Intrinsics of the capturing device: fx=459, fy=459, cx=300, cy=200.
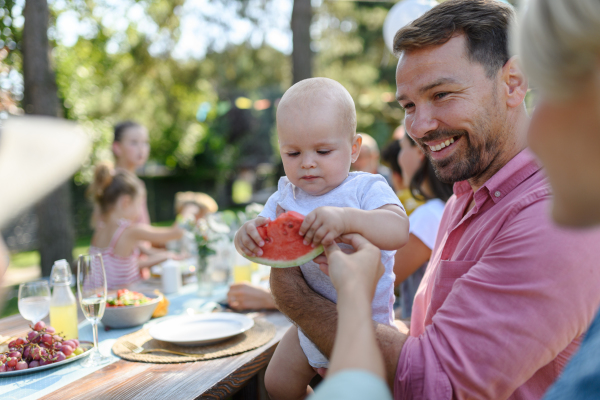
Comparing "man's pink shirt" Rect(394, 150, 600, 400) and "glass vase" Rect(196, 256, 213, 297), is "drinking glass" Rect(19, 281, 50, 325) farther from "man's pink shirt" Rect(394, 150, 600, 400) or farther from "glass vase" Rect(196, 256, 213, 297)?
"man's pink shirt" Rect(394, 150, 600, 400)

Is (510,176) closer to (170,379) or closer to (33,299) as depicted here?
(170,379)

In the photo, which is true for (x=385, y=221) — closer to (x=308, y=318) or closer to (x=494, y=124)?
(x=308, y=318)

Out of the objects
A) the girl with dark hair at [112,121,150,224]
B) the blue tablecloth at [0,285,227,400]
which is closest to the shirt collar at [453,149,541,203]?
the blue tablecloth at [0,285,227,400]

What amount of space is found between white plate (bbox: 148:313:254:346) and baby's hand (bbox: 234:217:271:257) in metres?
0.81

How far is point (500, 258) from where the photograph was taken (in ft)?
→ 5.03

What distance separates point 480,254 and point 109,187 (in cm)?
452

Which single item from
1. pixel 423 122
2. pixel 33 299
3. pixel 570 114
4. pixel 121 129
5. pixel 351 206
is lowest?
A: pixel 33 299

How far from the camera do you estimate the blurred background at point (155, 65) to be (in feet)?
25.0

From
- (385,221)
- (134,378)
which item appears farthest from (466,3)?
(134,378)

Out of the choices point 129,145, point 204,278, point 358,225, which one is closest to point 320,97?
point 358,225

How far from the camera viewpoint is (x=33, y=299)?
2.71 m

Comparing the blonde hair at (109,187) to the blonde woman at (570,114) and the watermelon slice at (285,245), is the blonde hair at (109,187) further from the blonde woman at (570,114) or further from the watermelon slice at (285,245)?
the blonde woman at (570,114)

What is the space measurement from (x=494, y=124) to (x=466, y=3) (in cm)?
56

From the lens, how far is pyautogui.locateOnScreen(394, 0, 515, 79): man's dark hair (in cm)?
197
